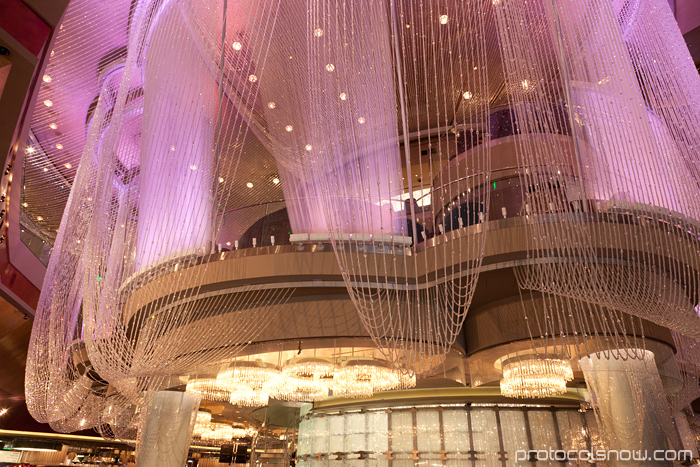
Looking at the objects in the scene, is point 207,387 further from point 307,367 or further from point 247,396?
point 307,367

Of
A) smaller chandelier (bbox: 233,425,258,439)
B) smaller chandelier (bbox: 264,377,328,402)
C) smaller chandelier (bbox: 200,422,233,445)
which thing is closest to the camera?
smaller chandelier (bbox: 264,377,328,402)

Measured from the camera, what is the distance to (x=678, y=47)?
7391 mm

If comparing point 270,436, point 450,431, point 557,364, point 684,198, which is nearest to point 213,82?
point 684,198

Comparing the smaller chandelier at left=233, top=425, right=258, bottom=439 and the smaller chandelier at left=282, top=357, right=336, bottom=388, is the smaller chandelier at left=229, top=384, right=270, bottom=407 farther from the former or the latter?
the smaller chandelier at left=233, top=425, right=258, bottom=439

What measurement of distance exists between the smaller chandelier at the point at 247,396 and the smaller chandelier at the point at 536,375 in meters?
5.63

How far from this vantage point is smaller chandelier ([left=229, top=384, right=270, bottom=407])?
1094cm

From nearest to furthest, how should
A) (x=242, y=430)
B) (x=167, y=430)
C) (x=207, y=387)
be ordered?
(x=207, y=387), (x=167, y=430), (x=242, y=430)

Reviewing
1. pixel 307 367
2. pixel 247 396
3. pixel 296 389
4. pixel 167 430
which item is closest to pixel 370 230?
pixel 307 367

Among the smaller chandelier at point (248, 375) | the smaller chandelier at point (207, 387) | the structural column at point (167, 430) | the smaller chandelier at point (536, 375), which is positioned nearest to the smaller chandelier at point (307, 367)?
the smaller chandelier at point (248, 375)

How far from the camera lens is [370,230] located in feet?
23.5

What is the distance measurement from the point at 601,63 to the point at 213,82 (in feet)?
21.0

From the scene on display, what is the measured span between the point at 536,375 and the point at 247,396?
6.46m

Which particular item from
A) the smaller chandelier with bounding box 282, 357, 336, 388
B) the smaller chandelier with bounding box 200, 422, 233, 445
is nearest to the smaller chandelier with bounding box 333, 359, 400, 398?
the smaller chandelier with bounding box 282, 357, 336, 388

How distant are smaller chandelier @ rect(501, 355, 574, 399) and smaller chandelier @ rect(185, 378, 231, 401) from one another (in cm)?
631
